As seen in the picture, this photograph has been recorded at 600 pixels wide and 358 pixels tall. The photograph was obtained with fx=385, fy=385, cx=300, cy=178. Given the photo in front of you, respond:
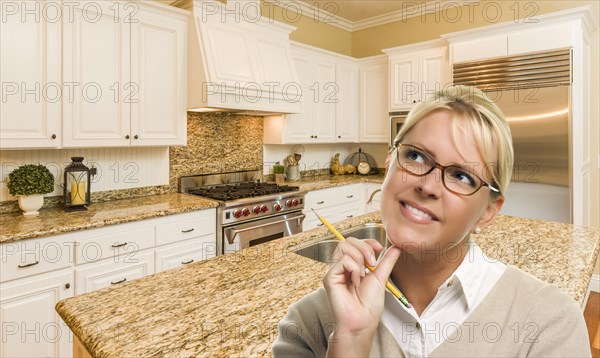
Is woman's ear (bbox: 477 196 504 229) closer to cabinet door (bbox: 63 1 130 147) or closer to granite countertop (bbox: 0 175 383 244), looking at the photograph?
granite countertop (bbox: 0 175 383 244)

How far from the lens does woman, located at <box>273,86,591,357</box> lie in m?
0.59

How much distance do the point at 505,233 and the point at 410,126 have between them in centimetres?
149

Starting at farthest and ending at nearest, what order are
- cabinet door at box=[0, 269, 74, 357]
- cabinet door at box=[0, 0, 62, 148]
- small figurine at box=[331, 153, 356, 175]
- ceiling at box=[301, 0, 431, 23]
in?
small figurine at box=[331, 153, 356, 175] → ceiling at box=[301, 0, 431, 23] → cabinet door at box=[0, 0, 62, 148] → cabinet door at box=[0, 269, 74, 357]

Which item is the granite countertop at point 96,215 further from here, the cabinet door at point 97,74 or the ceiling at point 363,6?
the ceiling at point 363,6

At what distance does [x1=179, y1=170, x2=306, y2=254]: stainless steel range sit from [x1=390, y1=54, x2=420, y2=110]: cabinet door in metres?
1.64

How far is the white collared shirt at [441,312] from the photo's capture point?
2.20 feet

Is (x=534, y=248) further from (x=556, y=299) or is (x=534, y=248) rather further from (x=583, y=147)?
(x=583, y=147)

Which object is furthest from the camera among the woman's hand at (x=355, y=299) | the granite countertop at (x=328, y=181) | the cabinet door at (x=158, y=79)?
the granite countertop at (x=328, y=181)

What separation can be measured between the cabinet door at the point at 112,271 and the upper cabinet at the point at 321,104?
1.93 m

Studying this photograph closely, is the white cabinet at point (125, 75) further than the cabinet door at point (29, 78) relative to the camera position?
Yes

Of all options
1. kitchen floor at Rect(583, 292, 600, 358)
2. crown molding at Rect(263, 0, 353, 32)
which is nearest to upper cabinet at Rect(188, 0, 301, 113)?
crown molding at Rect(263, 0, 353, 32)

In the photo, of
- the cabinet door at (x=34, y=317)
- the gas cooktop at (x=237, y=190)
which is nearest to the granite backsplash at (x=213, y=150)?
the gas cooktop at (x=237, y=190)

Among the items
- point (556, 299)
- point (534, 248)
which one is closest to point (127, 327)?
point (556, 299)

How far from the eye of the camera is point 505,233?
188cm
